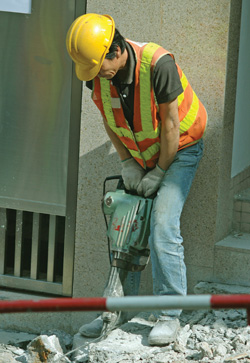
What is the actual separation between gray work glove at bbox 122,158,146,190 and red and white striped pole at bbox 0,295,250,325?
2.22 metres

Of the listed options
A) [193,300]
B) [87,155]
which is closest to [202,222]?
[87,155]

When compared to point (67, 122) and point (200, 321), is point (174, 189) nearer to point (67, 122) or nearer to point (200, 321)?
point (200, 321)

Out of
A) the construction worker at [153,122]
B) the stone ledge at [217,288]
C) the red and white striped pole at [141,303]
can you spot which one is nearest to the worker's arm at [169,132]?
the construction worker at [153,122]

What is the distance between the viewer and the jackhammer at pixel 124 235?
4035 millimetres

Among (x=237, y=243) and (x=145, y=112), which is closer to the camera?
(x=145, y=112)

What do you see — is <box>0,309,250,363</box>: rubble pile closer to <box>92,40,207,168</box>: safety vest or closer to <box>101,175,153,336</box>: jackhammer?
<box>101,175,153,336</box>: jackhammer

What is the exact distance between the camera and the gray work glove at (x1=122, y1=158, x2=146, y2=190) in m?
4.14

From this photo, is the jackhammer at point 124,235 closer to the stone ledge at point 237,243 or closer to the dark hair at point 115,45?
the stone ledge at point 237,243

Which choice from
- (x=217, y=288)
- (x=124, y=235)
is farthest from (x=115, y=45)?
(x=217, y=288)

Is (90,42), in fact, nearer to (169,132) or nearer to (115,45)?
(115,45)

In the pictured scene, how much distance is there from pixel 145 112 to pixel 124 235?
2.57 feet

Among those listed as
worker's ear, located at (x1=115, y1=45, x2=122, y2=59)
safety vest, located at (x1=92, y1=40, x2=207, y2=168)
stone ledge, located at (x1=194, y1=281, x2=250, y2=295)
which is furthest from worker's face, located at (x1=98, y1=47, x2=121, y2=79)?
stone ledge, located at (x1=194, y1=281, x2=250, y2=295)

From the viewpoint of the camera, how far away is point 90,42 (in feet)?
12.1

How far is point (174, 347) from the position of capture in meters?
3.86
